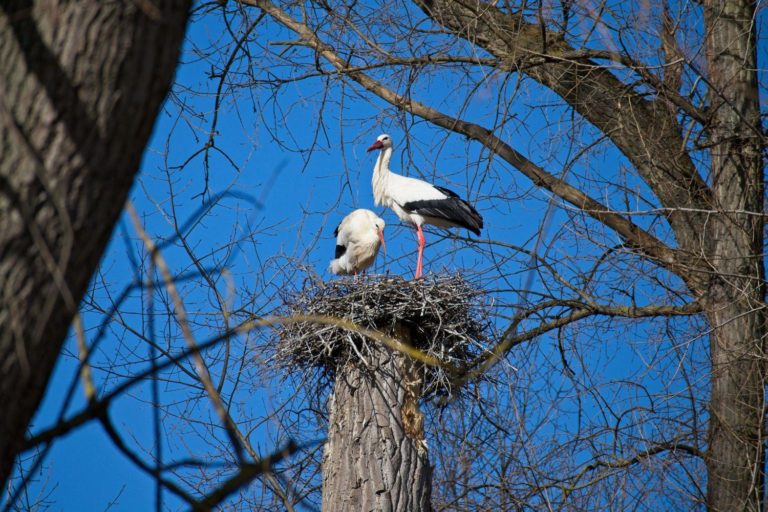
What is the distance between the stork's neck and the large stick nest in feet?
12.4

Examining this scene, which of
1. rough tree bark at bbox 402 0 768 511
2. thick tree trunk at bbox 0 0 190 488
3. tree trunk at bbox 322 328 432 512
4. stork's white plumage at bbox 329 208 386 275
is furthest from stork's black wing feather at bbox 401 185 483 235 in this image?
thick tree trunk at bbox 0 0 190 488

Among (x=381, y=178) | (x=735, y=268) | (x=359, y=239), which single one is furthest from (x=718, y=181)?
(x=381, y=178)

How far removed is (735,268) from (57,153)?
22.0 feet

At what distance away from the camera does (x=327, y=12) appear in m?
6.99

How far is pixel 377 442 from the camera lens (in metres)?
6.12

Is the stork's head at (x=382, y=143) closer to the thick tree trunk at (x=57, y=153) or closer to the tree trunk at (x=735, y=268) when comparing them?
the tree trunk at (x=735, y=268)

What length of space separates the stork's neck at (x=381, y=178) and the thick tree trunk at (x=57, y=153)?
8.86 metres

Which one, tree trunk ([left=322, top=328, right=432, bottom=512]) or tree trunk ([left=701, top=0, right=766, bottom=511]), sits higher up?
tree trunk ([left=701, top=0, right=766, bottom=511])

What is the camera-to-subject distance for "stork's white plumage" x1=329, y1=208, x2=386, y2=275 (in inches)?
351

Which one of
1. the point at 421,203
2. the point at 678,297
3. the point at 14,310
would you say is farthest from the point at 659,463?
the point at 14,310

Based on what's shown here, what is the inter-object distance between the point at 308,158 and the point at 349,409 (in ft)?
5.65

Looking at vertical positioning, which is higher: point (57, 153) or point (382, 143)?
point (382, 143)

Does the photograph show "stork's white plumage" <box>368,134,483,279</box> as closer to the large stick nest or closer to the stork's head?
the stork's head

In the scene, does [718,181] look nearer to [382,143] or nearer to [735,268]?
[735,268]
